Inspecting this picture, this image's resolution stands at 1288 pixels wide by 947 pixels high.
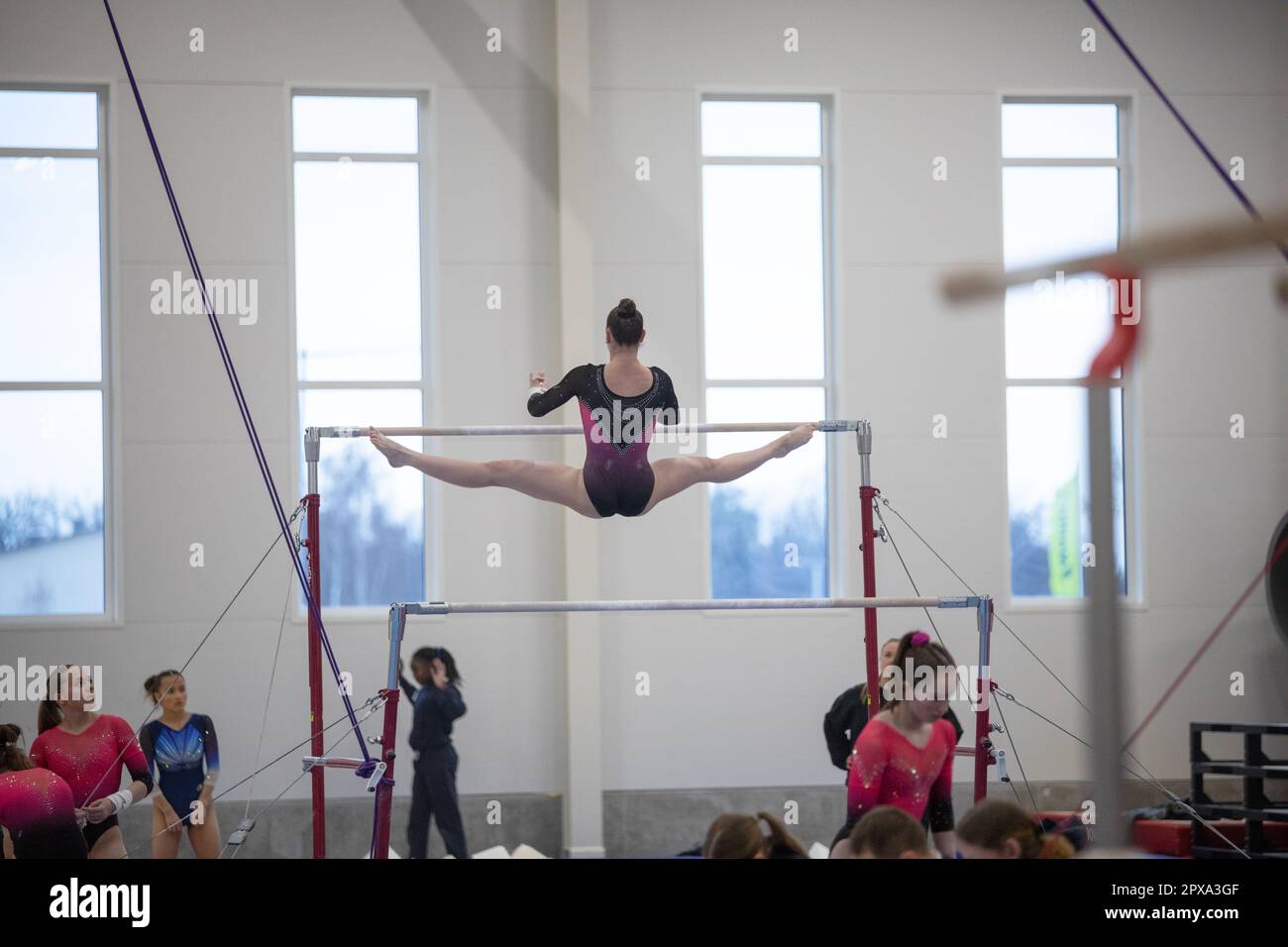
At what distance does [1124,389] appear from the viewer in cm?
698

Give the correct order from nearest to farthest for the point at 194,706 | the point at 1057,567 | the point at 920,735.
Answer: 1. the point at 920,735
2. the point at 194,706
3. the point at 1057,567

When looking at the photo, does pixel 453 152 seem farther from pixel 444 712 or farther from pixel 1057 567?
pixel 1057 567

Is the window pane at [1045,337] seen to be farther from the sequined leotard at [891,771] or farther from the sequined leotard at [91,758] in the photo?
the sequined leotard at [91,758]

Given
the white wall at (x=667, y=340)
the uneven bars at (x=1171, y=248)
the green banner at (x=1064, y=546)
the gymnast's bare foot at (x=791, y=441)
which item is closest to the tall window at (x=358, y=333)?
the white wall at (x=667, y=340)

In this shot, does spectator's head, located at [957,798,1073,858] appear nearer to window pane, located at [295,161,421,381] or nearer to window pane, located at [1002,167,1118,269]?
window pane, located at [295,161,421,381]

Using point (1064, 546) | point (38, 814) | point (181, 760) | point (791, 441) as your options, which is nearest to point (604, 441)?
point (791, 441)

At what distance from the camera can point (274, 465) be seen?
6738 mm

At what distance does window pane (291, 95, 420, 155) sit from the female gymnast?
3170mm

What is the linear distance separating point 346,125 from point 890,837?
557cm

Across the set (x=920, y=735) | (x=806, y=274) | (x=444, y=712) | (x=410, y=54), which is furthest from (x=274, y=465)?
(x=920, y=735)

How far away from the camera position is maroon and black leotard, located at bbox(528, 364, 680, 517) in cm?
410

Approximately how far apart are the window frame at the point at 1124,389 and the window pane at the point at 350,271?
3.49 m

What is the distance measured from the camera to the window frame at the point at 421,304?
6730mm
